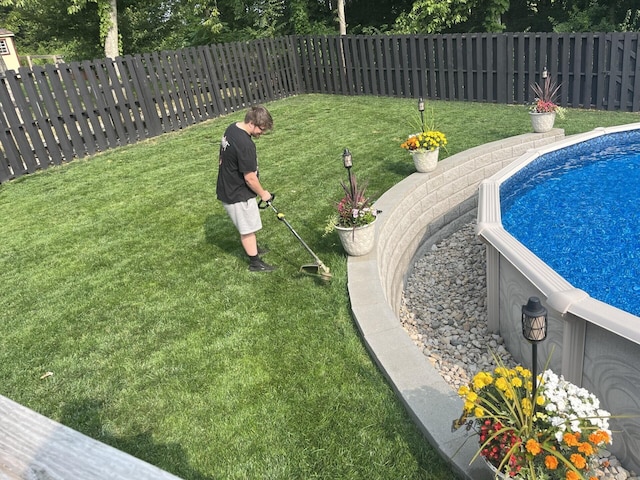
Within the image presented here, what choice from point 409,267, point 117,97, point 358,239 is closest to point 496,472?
point 358,239

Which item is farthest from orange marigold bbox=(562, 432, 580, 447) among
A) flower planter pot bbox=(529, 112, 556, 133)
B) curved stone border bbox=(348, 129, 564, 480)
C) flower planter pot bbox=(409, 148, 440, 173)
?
flower planter pot bbox=(529, 112, 556, 133)

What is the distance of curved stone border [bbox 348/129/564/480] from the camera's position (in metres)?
2.99

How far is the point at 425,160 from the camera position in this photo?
7168 millimetres

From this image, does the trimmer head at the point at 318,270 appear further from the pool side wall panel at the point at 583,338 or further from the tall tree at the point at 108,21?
the tall tree at the point at 108,21

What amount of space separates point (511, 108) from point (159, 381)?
1067cm

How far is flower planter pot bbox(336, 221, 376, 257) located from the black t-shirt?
3.47ft

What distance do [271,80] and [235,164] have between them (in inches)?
432

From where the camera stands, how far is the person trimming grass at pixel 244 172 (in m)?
4.64

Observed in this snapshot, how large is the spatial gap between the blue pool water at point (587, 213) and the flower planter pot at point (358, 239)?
224cm

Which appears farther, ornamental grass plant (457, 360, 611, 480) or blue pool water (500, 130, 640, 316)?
blue pool water (500, 130, 640, 316)

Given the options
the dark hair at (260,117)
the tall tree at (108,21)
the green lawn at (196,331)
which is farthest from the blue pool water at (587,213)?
the tall tree at (108,21)

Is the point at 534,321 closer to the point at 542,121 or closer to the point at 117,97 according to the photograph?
the point at 542,121

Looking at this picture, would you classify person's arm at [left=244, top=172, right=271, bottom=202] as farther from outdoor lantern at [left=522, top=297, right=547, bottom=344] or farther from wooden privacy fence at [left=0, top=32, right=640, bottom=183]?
wooden privacy fence at [left=0, top=32, right=640, bottom=183]

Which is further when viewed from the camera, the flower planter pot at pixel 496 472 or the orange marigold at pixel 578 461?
the flower planter pot at pixel 496 472
